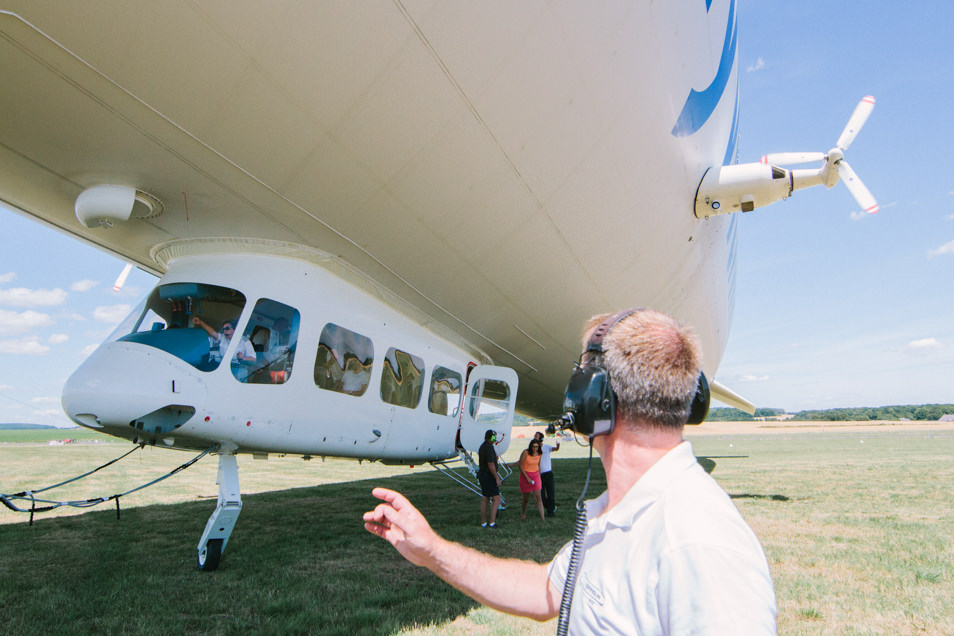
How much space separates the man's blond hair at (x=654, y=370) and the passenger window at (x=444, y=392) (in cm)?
514

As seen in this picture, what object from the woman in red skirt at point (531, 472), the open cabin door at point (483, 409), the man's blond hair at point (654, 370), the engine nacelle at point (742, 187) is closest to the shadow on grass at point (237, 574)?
the woman in red skirt at point (531, 472)

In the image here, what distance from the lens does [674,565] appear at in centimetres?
99

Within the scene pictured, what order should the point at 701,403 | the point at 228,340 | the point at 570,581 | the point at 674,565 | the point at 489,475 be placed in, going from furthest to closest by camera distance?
the point at 489,475
the point at 228,340
the point at 701,403
the point at 570,581
the point at 674,565

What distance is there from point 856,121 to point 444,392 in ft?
21.8

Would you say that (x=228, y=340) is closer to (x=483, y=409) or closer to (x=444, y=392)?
(x=444, y=392)

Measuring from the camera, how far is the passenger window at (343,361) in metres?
4.96

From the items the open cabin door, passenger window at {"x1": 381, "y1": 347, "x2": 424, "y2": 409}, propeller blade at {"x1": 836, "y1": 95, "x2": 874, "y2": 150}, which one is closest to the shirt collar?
passenger window at {"x1": 381, "y1": 347, "x2": 424, "y2": 409}

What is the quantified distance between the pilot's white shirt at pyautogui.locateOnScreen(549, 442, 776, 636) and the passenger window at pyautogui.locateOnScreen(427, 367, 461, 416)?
205 inches

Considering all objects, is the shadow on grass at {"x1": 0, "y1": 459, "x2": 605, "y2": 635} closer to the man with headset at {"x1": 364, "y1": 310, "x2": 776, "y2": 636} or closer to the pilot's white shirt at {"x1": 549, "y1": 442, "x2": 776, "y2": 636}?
the man with headset at {"x1": 364, "y1": 310, "x2": 776, "y2": 636}

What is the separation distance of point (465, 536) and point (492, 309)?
310 centimetres

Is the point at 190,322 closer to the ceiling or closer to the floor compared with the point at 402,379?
closer to the ceiling

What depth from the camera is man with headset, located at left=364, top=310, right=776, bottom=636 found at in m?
0.95

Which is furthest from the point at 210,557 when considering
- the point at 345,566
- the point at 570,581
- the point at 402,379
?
the point at 570,581

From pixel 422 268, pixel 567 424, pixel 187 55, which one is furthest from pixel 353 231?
pixel 567 424
